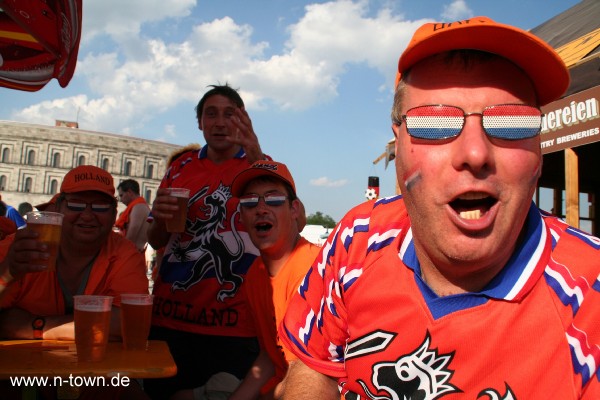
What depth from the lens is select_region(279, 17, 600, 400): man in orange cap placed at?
1.26 m

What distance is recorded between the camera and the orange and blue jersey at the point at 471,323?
1240mm

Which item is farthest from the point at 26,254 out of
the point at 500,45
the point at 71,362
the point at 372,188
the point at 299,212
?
the point at 372,188

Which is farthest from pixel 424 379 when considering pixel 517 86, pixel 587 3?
pixel 587 3

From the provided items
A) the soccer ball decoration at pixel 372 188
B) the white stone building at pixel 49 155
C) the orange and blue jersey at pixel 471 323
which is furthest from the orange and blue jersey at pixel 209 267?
the white stone building at pixel 49 155

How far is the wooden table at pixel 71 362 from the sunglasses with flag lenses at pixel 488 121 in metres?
1.69

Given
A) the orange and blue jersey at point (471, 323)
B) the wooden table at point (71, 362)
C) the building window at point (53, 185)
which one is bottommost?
the wooden table at point (71, 362)

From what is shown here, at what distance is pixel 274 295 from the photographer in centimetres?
288

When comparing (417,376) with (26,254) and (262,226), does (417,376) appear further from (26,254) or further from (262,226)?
(26,254)

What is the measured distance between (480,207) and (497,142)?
19 cm

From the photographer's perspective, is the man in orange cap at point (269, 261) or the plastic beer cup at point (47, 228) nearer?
the plastic beer cup at point (47, 228)

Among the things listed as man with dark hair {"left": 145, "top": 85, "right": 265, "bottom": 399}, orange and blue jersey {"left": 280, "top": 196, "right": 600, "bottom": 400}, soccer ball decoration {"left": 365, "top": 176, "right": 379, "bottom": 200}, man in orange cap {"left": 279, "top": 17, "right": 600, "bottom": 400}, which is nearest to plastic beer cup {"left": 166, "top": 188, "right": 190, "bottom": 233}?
man with dark hair {"left": 145, "top": 85, "right": 265, "bottom": 399}

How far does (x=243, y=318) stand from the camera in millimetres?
3174

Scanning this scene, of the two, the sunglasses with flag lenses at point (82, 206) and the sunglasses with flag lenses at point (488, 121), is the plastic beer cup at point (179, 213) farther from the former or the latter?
the sunglasses with flag lenses at point (488, 121)

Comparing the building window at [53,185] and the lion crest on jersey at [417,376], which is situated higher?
the building window at [53,185]
